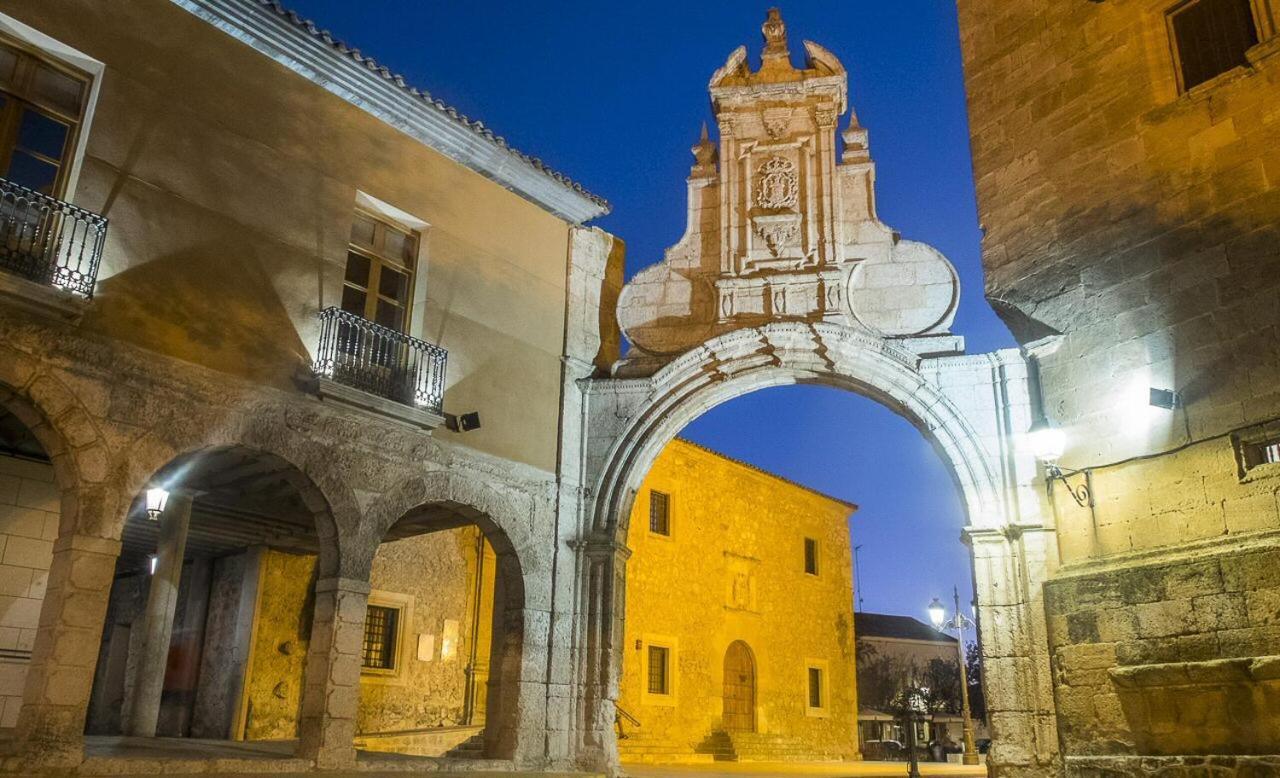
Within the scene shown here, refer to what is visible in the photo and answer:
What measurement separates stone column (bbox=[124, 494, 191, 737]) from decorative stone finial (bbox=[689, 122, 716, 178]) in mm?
6591

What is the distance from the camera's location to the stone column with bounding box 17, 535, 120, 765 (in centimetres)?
650

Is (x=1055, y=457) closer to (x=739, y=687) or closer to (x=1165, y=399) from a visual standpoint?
(x=1165, y=399)

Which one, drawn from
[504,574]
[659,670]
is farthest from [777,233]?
[659,670]

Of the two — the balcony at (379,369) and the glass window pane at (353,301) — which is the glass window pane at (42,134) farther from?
the glass window pane at (353,301)

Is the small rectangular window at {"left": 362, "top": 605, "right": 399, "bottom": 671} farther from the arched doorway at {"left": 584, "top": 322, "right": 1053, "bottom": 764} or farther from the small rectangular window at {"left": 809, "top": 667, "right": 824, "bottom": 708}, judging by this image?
the small rectangular window at {"left": 809, "top": 667, "right": 824, "bottom": 708}

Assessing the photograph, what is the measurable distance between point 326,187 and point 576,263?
312 cm

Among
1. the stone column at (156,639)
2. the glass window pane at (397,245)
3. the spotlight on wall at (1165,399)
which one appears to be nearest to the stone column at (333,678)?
the stone column at (156,639)

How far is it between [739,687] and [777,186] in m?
11.6

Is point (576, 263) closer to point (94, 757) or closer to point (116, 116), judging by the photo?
point (116, 116)

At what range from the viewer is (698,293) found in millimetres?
10883

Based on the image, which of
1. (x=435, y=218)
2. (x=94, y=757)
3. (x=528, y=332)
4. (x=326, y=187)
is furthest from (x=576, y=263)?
(x=94, y=757)

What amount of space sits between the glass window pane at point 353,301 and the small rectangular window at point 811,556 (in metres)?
14.4

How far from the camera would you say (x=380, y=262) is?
974cm

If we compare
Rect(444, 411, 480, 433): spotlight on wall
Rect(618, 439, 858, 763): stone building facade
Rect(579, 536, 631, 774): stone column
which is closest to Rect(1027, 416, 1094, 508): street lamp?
Rect(579, 536, 631, 774): stone column
